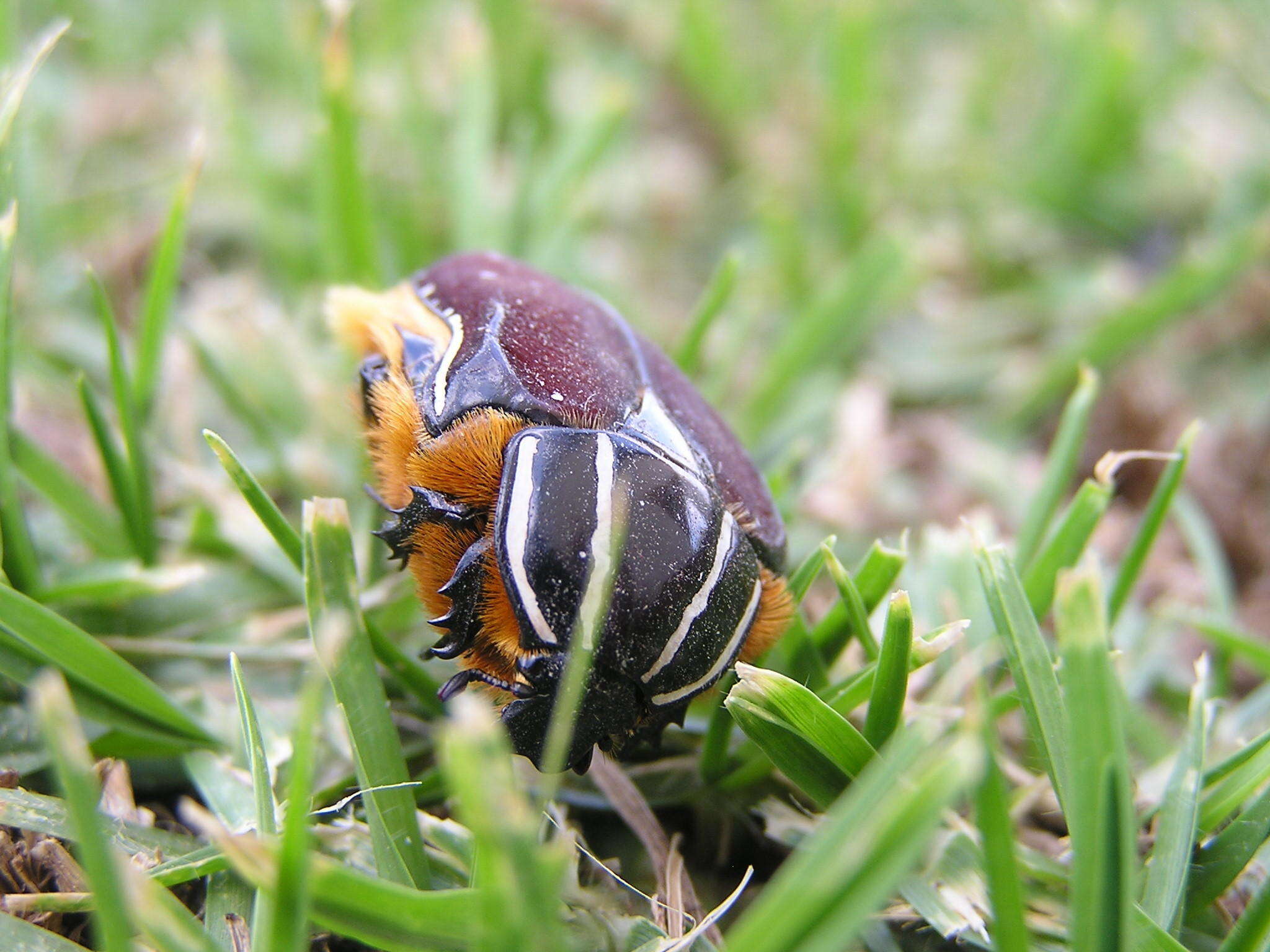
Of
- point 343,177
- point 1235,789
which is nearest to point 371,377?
point 343,177

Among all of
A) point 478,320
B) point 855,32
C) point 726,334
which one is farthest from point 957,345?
point 478,320

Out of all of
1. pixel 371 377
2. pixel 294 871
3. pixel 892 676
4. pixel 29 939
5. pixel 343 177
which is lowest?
pixel 29 939

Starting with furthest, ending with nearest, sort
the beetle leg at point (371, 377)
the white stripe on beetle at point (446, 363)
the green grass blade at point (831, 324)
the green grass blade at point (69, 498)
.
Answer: the green grass blade at point (831, 324) → the green grass blade at point (69, 498) → the beetle leg at point (371, 377) → the white stripe on beetle at point (446, 363)

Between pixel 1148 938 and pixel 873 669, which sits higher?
pixel 873 669

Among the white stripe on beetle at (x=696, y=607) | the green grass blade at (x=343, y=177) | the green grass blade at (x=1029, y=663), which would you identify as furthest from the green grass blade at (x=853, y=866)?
the green grass blade at (x=343, y=177)

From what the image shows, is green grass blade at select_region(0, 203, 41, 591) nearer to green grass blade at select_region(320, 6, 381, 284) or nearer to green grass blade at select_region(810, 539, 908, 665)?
green grass blade at select_region(320, 6, 381, 284)

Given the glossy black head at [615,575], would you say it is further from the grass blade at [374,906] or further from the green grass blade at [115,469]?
the green grass blade at [115,469]

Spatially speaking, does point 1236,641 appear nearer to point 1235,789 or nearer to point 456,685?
point 1235,789
